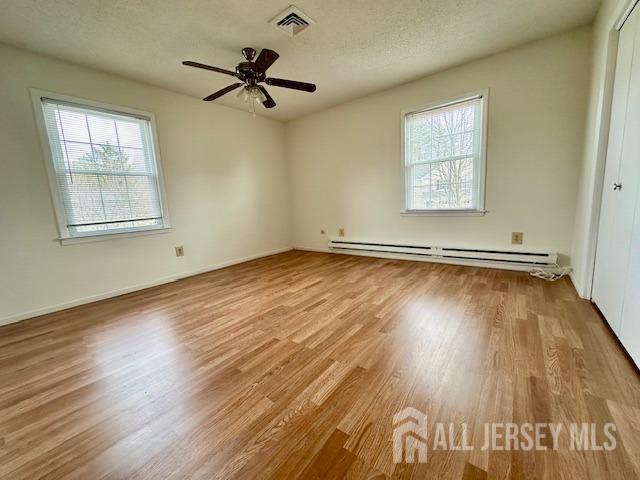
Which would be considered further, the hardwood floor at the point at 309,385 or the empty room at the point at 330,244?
the empty room at the point at 330,244

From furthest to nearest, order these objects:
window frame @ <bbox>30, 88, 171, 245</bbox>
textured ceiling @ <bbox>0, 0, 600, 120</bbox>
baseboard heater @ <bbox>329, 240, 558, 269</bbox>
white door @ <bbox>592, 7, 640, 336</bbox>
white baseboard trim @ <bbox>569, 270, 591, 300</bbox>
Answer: baseboard heater @ <bbox>329, 240, 558, 269</bbox>
window frame @ <bbox>30, 88, 171, 245</bbox>
white baseboard trim @ <bbox>569, 270, 591, 300</bbox>
textured ceiling @ <bbox>0, 0, 600, 120</bbox>
white door @ <bbox>592, 7, 640, 336</bbox>

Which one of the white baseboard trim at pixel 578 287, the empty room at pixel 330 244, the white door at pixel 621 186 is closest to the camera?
the empty room at pixel 330 244

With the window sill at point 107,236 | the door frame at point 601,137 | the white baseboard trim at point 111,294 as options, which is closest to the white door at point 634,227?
the door frame at point 601,137

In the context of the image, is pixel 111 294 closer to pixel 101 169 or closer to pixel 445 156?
pixel 101 169

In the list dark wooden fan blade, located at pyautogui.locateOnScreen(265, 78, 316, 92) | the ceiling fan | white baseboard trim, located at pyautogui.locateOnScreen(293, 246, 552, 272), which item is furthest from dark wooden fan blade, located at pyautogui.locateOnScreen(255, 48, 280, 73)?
white baseboard trim, located at pyautogui.locateOnScreen(293, 246, 552, 272)

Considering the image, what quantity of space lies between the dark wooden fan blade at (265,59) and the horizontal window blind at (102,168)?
1877mm

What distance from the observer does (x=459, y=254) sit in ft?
11.2

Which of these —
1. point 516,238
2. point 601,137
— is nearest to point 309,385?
point 601,137

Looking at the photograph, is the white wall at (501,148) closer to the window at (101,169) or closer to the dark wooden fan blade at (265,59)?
the dark wooden fan blade at (265,59)

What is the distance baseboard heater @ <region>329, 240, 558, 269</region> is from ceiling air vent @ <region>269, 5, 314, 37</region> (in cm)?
291

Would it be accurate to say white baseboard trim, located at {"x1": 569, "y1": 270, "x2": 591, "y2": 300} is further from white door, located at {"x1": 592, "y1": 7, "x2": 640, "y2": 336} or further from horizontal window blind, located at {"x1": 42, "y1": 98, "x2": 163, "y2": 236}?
horizontal window blind, located at {"x1": 42, "y1": 98, "x2": 163, "y2": 236}

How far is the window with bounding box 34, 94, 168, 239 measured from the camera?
261cm

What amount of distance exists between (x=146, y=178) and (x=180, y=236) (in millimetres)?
847

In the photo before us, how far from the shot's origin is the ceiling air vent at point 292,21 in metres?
2.09
